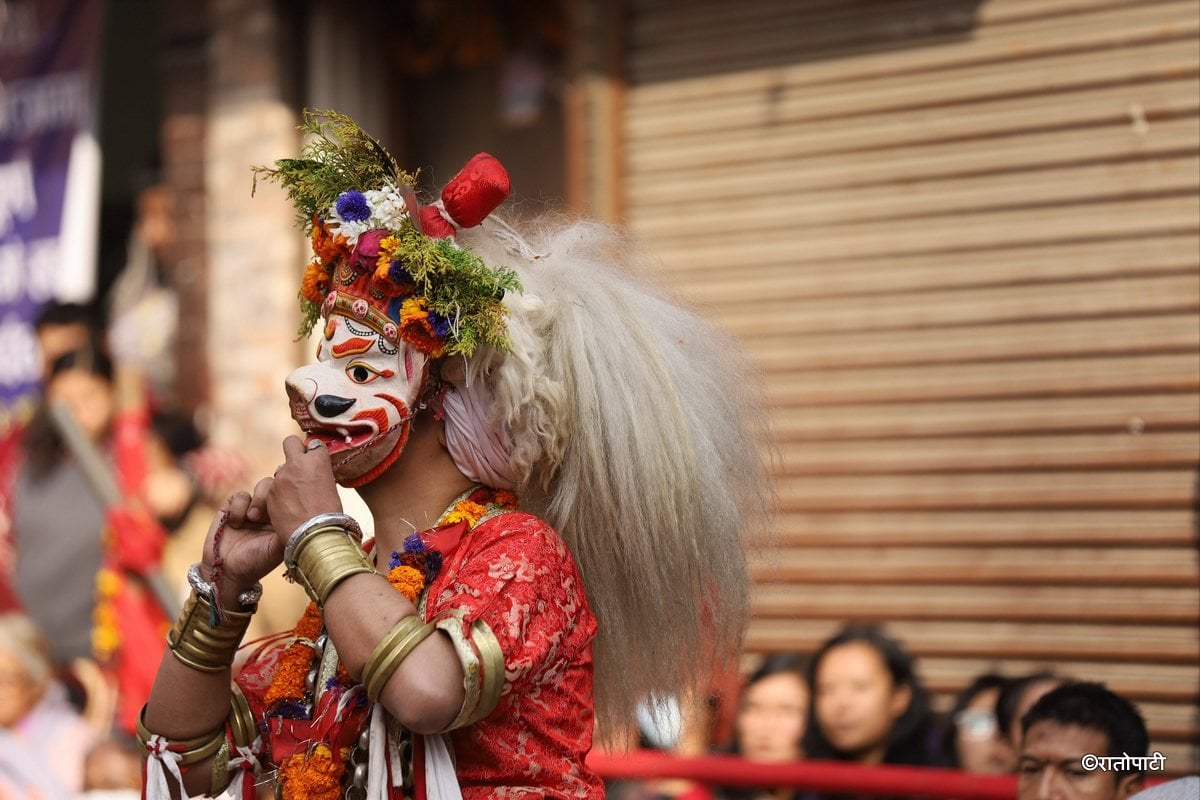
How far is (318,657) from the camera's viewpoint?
2.53 metres

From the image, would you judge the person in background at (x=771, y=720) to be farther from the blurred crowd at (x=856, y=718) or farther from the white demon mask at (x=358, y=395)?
the white demon mask at (x=358, y=395)

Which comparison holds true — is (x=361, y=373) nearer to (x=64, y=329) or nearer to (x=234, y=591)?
(x=234, y=591)

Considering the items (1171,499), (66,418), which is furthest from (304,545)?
(66,418)

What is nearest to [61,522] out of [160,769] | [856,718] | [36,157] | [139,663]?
[139,663]

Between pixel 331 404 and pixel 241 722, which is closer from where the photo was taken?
pixel 331 404

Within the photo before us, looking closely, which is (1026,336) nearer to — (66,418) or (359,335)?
(359,335)

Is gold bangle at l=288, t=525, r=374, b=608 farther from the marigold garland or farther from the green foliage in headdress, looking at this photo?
the marigold garland

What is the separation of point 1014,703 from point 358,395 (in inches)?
86.0

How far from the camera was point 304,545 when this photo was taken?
2.22 meters

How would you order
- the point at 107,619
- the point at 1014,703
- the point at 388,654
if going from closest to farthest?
the point at 388,654
the point at 1014,703
the point at 107,619

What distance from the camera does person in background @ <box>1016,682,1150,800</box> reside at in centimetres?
302

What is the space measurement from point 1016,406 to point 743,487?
2221 millimetres

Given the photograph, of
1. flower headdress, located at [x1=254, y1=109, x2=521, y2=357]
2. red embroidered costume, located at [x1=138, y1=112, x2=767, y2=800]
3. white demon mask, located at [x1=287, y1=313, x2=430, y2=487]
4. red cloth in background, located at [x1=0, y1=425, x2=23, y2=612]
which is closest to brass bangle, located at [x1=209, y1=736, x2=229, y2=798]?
red embroidered costume, located at [x1=138, y1=112, x2=767, y2=800]

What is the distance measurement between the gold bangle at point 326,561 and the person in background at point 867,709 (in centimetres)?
229
